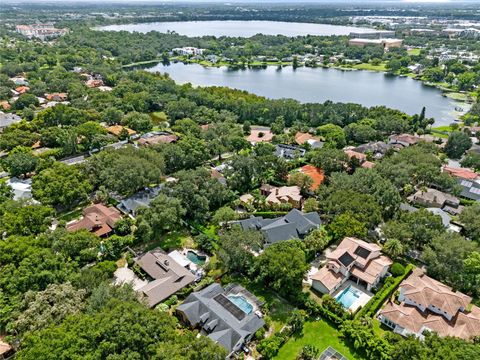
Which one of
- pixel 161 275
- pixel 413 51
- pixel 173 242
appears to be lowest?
pixel 173 242

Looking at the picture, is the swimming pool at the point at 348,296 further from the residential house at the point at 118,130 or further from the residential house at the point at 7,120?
the residential house at the point at 7,120

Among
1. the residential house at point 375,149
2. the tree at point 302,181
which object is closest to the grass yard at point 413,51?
the residential house at point 375,149

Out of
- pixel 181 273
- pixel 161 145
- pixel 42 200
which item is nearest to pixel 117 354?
pixel 181 273

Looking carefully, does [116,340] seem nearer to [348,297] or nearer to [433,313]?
[348,297]

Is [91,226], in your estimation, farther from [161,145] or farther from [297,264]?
[297,264]

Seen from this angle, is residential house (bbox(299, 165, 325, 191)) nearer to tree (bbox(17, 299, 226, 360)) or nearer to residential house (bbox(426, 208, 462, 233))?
residential house (bbox(426, 208, 462, 233))

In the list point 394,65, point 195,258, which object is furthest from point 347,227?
point 394,65
